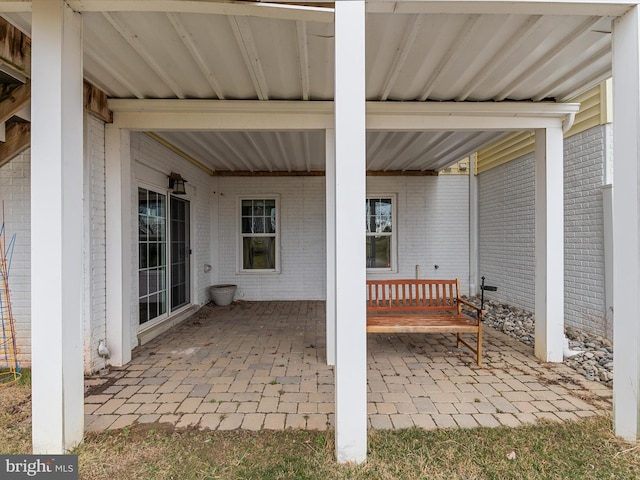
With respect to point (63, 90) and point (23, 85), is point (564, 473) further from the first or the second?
point (23, 85)

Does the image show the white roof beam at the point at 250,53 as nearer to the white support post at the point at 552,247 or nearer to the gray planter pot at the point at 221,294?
the white support post at the point at 552,247

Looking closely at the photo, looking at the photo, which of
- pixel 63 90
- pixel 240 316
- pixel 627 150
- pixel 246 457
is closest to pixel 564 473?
pixel 246 457

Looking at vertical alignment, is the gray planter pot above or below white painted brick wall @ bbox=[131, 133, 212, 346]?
below

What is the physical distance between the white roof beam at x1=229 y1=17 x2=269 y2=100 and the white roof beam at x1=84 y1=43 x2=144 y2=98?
3.87 ft

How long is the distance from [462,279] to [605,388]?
420 centimetres

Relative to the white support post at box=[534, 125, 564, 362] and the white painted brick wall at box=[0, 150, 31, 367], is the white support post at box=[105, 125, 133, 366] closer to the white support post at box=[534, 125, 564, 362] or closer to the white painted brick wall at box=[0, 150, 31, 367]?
the white painted brick wall at box=[0, 150, 31, 367]

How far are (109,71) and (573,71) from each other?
426 centimetres

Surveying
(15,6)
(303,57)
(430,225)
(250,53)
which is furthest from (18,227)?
(430,225)

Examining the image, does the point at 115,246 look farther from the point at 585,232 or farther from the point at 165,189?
the point at 585,232

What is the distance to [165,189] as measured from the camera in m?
4.61

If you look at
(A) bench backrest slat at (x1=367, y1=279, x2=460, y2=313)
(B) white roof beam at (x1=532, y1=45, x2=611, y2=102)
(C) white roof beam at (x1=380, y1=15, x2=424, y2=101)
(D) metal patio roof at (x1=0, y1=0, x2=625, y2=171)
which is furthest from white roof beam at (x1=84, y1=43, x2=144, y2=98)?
(B) white roof beam at (x1=532, y1=45, x2=611, y2=102)

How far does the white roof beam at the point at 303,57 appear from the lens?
2.22 metres

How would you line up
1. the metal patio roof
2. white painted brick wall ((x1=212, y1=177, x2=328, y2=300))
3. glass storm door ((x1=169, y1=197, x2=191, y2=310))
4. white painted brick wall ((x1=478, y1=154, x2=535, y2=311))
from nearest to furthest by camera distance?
1. the metal patio roof
2. glass storm door ((x1=169, y1=197, x2=191, y2=310))
3. white painted brick wall ((x1=478, y1=154, x2=535, y2=311))
4. white painted brick wall ((x1=212, y1=177, x2=328, y2=300))

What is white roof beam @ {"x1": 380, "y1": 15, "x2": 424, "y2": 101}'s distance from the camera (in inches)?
86.1
